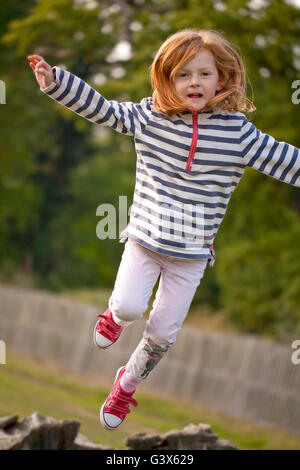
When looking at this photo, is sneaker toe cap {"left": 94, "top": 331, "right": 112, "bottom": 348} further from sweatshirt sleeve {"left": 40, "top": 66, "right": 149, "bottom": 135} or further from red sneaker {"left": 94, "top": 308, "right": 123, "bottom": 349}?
sweatshirt sleeve {"left": 40, "top": 66, "right": 149, "bottom": 135}

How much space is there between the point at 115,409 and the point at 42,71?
5.60 feet

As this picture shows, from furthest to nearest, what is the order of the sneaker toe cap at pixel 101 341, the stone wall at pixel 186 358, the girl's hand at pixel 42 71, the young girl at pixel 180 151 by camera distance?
the stone wall at pixel 186 358, the sneaker toe cap at pixel 101 341, the young girl at pixel 180 151, the girl's hand at pixel 42 71

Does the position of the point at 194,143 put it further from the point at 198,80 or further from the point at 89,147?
the point at 89,147

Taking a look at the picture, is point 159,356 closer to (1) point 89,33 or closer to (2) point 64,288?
(1) point 89,33

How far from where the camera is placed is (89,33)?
15.6m

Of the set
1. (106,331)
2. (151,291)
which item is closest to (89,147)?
(106,331)

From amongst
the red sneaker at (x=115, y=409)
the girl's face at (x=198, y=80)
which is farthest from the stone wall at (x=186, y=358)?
the girl's face at (x=198, y=80)

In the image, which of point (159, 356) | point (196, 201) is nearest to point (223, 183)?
point (196, 201)

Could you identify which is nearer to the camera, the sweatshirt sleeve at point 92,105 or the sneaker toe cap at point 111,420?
the sweatshirt sleeve at point 92,105

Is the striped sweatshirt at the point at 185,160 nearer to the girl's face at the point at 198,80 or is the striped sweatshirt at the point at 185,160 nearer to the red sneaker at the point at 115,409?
the girl's face at the point at 198,80

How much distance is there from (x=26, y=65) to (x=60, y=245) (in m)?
9.10

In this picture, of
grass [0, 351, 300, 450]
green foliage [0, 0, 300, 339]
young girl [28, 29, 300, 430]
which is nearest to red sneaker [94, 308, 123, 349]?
young girl [28, 29, 300, 430]

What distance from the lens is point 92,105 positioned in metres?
3.61

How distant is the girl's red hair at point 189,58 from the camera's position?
3.56 m
